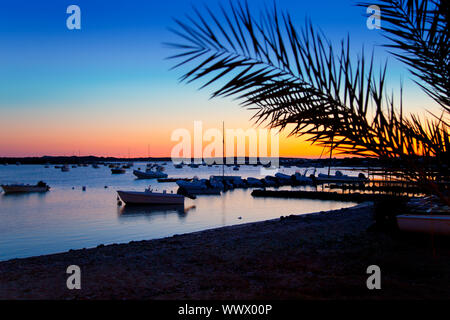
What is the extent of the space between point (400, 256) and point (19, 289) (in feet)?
24.6

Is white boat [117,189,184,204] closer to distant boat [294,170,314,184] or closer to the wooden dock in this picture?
the wooden dock

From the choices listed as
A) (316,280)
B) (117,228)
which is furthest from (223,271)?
(117,228)

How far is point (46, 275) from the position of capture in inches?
303

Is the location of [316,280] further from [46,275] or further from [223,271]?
[46,275]

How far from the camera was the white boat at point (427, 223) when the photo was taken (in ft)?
27.2

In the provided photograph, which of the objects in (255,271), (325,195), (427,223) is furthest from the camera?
(325,195)

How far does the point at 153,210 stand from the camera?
108 feet

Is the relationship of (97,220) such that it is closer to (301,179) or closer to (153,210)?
(153,210)

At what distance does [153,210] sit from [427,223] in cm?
2698

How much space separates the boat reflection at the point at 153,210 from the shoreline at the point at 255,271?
19646 mm

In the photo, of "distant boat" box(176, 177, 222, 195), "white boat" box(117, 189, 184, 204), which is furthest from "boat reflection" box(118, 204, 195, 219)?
"distant boat" box(176, 177, 222, 195)

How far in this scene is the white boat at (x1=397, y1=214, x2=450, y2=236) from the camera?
8.30 metres

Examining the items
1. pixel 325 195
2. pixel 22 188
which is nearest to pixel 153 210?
pixel 325 195
